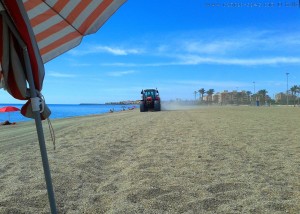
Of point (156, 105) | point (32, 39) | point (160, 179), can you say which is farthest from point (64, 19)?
point (156, 105)

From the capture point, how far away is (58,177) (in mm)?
5340

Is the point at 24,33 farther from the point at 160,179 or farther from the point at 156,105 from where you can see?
the point at 156,105

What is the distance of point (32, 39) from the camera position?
2.62 metres

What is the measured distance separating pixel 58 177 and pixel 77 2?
10.0 ft

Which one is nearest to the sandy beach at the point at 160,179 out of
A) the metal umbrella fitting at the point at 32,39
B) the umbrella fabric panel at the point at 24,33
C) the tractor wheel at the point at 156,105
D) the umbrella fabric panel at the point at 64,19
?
the metal umbrella fitting at the point at 32,39

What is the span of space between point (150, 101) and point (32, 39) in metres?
31.6

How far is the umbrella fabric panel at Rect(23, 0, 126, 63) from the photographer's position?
3.04m

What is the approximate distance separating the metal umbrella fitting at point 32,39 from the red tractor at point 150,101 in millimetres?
30321

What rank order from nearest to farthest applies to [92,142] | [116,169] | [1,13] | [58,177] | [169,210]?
[1,13] < [169,210] < [58,177] < [116,169] < [92,142]

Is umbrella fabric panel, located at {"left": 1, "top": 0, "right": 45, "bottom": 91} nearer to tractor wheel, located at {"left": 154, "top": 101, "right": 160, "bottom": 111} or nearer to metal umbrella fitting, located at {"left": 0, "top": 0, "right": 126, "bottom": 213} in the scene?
metal umbrella fitting, located at {"left": 0, "top": 0, "right": 126, "bottom": 213}

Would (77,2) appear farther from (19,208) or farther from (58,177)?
(58,177)

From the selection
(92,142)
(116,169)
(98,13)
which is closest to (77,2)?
(98,13)

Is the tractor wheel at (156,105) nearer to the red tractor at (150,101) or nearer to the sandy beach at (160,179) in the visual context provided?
the red tractor at (150,101)

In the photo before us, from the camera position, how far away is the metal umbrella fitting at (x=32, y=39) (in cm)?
254
